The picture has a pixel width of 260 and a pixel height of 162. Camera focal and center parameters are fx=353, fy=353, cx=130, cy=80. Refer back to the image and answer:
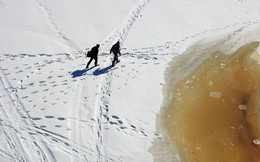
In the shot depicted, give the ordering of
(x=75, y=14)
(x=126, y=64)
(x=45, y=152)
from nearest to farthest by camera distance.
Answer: (x=45, y=152), (x=126, y=64), (x=75, y=14)

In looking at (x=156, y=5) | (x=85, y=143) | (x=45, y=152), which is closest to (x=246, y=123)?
(x=85, y=143)

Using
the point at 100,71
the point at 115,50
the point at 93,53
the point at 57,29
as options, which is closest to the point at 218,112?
the point at 115,50

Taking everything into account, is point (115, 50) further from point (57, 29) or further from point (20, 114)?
point (20, 114)

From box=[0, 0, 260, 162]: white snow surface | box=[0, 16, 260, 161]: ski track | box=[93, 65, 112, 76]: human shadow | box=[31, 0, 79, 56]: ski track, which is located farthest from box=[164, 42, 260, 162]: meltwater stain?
box=[31, 0, 79, 56]: ski track

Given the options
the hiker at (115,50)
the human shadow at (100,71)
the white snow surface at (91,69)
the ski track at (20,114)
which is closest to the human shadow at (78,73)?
the white snow surface at (91,69)

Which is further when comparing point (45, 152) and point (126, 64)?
point (126, 64)

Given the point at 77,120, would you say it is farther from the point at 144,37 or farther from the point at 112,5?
the point at 112,5

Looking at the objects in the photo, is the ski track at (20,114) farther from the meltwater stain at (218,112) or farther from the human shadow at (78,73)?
the meltwater stain at (218,112)
